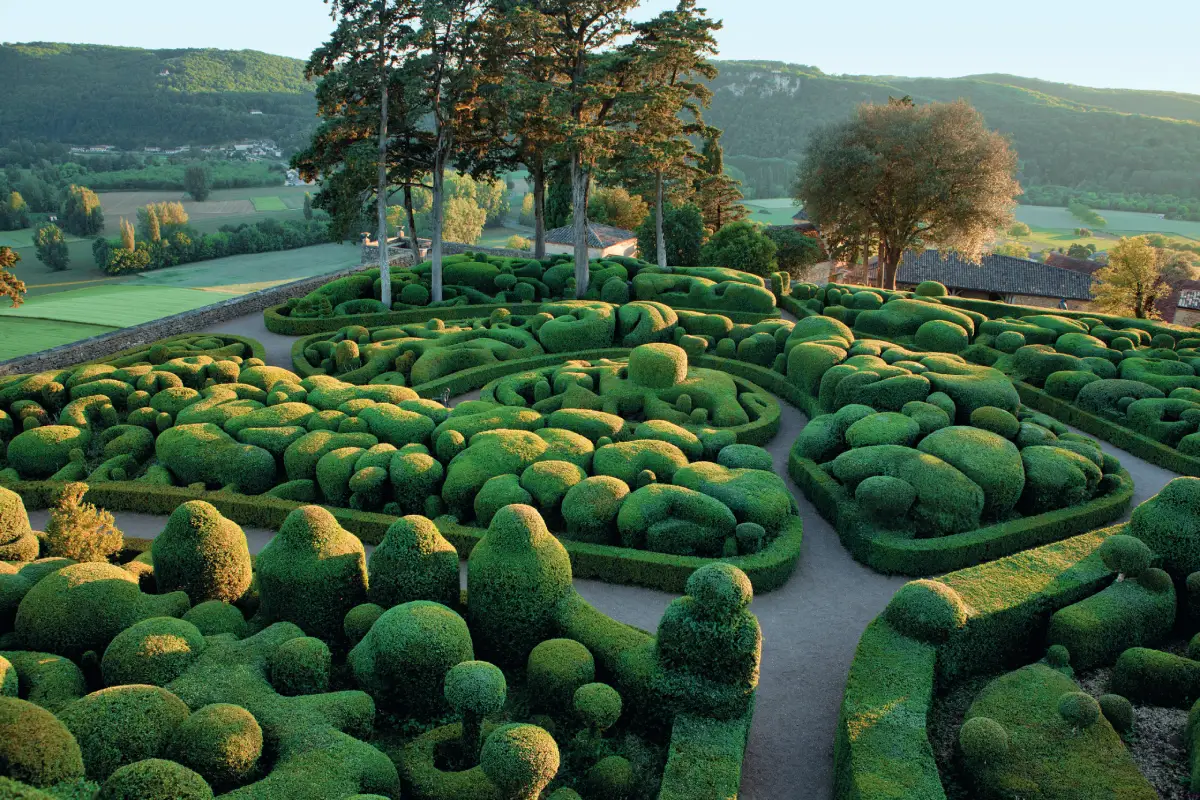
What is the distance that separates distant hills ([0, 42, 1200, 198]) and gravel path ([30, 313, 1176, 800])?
4678 inches

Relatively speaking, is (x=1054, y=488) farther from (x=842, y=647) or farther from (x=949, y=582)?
(x=842, y=647)

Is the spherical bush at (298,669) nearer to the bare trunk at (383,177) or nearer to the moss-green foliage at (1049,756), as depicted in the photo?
the moss-green foliage at (1049,756)

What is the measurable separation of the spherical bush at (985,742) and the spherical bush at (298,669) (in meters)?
9.75

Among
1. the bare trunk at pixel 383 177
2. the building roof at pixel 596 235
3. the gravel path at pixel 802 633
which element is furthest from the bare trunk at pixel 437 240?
the gravel path at pixel 802 633

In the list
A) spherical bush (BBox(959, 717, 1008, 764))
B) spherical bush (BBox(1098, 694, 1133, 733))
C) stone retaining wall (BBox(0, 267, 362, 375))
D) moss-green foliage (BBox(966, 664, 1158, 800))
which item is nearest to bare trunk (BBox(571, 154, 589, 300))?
stone retaining wall (BBox(0, 267, 362, 375))

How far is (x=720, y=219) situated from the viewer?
58.2m

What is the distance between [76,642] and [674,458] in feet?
42.0

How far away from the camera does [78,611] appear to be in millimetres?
12211

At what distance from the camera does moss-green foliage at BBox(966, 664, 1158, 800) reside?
10.3m

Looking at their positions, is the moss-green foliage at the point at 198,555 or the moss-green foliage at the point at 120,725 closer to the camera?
the moss-green foliage at the point at 120,725

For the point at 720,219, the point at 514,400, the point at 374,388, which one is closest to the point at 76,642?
the point at 374,388

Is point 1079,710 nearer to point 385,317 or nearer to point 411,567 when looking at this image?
point 411,567

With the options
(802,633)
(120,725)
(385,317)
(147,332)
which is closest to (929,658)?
(802,633)

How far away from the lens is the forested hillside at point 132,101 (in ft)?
433
